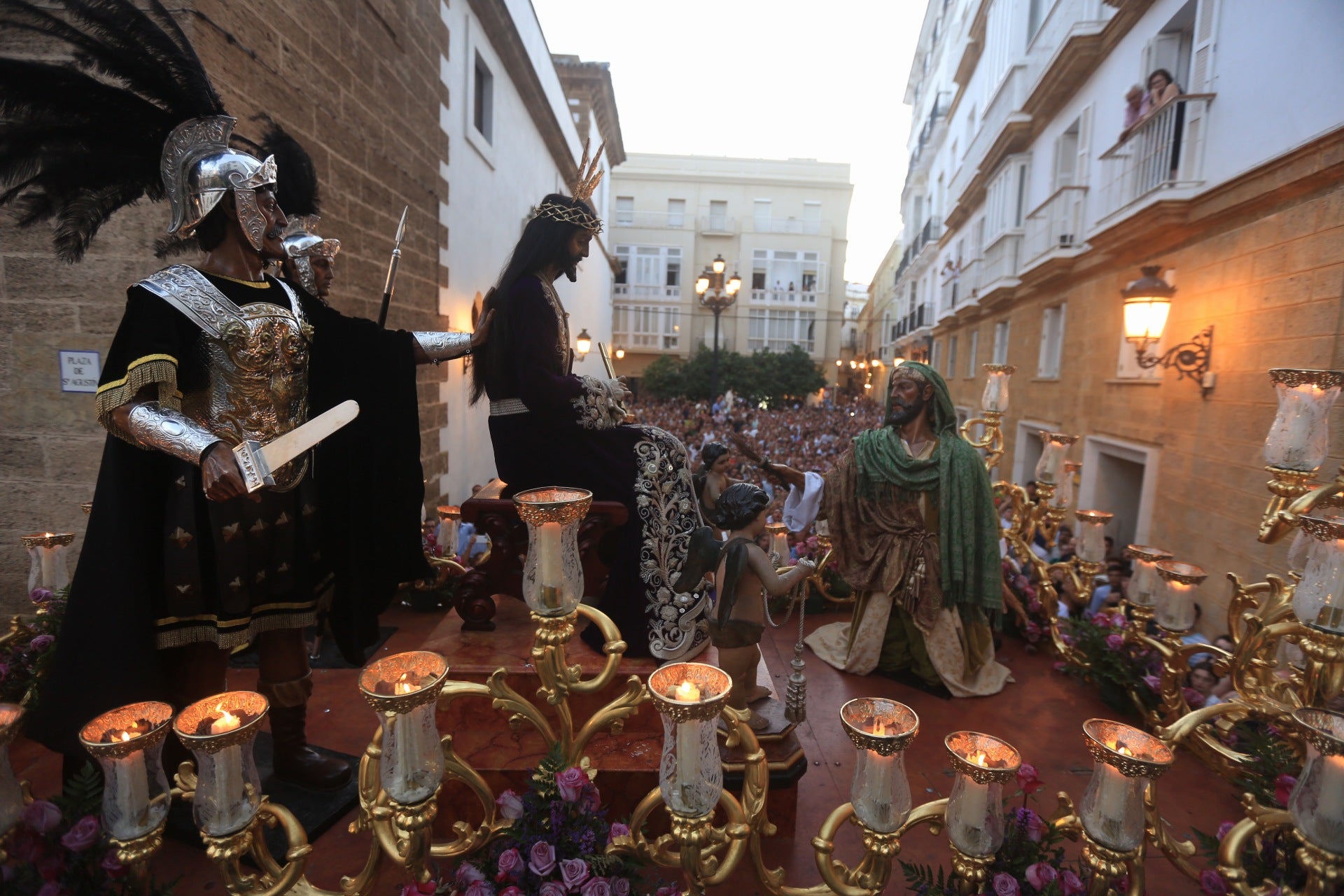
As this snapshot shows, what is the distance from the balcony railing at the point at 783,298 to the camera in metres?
32.7

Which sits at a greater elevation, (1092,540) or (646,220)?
(646,220)

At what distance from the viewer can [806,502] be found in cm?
407

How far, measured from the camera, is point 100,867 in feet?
6.19

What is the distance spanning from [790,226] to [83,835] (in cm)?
3446

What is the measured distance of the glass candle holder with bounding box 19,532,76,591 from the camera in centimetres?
322

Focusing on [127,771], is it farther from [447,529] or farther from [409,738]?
[447,529]

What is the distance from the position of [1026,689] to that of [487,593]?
141 inches

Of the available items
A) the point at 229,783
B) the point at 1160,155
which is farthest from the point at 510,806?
the point at 1160,155

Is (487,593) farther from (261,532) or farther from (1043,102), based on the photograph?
(1043,102)

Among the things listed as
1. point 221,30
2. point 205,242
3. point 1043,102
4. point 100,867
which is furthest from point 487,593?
point 1043,102

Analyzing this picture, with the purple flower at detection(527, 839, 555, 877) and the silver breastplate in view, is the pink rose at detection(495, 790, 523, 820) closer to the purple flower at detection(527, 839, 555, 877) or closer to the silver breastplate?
the purple flower at detection(527, 839, 555, 877)

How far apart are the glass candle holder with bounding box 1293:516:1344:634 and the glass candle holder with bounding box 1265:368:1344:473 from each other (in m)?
0.58

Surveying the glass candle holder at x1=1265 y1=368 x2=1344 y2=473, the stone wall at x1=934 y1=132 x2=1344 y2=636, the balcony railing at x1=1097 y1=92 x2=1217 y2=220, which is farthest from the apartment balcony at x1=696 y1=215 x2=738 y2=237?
the glass candle holder at x1=1265 y1=368 x2=1344 y2=473

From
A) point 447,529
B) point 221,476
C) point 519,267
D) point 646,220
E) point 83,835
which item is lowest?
point 83,835
